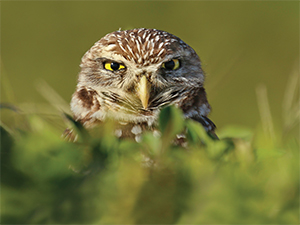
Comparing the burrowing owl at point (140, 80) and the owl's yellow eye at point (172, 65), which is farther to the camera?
the owl's yellow eye at point (172, 65)

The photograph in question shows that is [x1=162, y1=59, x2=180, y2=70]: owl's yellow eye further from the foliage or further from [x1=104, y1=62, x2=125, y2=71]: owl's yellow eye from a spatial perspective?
the foliage

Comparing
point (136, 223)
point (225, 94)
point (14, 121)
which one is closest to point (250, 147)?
point (136, 223)

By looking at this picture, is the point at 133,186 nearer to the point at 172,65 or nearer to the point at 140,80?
the point at 140,80

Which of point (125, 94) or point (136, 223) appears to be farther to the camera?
point (125, 94)

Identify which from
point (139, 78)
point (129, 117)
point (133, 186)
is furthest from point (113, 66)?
point (133, 186)

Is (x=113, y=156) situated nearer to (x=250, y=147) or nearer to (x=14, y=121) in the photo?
(x=250, y=147)

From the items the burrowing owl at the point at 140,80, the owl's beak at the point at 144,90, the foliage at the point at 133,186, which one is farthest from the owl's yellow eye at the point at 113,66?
the foliage at the point at 133,186

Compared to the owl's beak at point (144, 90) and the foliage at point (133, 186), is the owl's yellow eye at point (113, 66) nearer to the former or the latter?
the owl's beak at point (144, 90)
